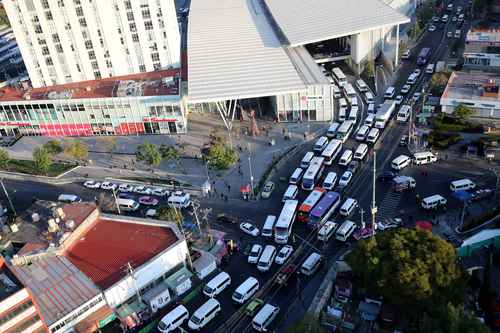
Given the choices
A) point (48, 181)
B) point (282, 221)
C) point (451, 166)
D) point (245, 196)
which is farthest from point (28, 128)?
point (451, 166)

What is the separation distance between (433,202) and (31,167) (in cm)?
6044

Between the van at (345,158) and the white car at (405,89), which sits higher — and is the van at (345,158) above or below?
below

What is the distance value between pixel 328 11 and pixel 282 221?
5458cm

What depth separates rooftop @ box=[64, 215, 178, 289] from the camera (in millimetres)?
53531

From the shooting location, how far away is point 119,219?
200 ft

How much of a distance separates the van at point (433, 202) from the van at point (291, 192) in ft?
52.6

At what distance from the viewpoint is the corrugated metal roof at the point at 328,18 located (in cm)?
8994

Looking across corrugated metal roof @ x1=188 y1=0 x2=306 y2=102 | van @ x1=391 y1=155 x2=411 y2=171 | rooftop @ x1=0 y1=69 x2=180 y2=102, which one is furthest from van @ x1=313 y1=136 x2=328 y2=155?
rooftop @ x1=0 y1=69 x2=180 y2=102

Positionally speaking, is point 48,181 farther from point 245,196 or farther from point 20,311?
point 20,311

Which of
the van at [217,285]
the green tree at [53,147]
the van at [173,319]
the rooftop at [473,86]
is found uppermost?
the rooftop at [473,86]

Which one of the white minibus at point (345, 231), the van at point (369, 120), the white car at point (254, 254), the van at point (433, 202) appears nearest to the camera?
the white car at point (254, 254)

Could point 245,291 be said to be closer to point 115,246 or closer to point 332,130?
point 115,246

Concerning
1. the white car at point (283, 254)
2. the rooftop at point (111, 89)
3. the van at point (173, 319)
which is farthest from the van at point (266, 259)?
the rooftop at point (111, 89)

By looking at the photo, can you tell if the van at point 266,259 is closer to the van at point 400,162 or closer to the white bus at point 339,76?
the van at point 400,162
